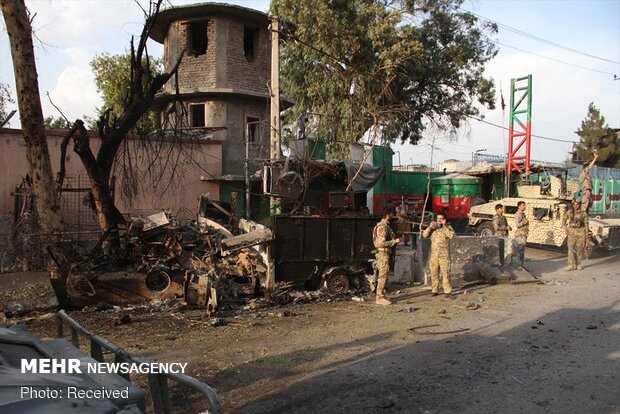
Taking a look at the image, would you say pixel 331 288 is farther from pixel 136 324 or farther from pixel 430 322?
pixel 136 324

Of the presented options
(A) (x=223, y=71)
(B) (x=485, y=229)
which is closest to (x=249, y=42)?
(A) (x=223, y=71)

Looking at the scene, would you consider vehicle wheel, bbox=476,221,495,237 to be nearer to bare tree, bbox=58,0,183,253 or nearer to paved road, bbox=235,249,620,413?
paved road, bbox=235,249,620,413

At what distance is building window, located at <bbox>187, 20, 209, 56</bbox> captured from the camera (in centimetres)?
1984

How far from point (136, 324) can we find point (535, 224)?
12.9 meters

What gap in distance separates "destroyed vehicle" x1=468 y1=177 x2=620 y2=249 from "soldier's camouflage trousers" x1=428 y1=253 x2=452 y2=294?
5.61 meters

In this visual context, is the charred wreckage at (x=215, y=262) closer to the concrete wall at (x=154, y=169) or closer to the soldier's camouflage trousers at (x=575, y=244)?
the concrete wall at (x=154, y=169)

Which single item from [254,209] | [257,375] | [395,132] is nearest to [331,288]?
[257,375]

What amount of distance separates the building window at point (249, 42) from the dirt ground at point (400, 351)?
46.0 ft

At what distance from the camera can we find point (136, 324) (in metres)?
7.51

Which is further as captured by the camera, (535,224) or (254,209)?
(254,209)

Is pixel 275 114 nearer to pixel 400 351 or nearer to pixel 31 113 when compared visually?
pixel 31 113

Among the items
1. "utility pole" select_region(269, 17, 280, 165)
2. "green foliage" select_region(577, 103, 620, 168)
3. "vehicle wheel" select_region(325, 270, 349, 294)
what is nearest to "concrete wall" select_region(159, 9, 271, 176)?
"utility pole" select_region(269, 17, 280, 165)

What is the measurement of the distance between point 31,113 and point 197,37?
13958mm

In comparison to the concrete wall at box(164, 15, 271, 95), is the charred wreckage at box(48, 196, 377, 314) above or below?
below
